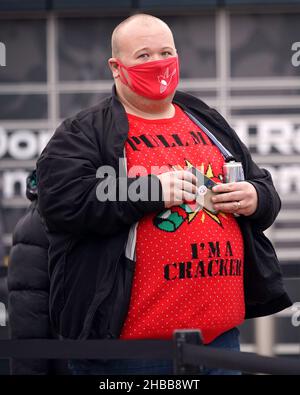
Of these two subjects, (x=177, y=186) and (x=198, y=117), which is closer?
(x=177, y=186)

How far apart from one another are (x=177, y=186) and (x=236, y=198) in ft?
0.70

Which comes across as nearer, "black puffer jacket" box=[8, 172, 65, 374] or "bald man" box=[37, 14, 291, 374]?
"bald man" box=[37, 14, 291, 374]

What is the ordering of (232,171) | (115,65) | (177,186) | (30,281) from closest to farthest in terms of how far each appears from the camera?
(177,186) → (232,171) → (115,65) → (30,281)

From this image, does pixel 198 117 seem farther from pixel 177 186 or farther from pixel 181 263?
pixel 181 263

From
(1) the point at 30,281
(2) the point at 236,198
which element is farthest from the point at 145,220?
(1) the point at 30,281

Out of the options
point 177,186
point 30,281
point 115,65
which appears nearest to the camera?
point 177,186

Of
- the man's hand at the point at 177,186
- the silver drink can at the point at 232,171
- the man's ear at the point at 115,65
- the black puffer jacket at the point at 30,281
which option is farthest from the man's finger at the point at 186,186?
the black puffer jacket at the point at 30,281

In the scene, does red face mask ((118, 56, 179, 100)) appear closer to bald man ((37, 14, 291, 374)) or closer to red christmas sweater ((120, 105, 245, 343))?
bald man ((37, 14, 291, 374))

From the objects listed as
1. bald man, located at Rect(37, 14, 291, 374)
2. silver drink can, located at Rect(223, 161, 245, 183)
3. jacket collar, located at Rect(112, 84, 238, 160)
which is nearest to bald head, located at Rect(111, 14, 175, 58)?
bald man, located at Rect(37, 14, 291, 374)

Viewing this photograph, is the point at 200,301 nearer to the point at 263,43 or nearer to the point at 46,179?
the point at 46,179

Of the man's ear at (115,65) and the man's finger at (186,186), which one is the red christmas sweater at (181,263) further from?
the man's ear at (115,65)

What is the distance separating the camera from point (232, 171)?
138 inches

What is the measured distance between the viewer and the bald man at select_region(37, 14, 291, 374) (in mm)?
3361

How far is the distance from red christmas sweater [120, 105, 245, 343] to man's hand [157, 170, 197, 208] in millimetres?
60
